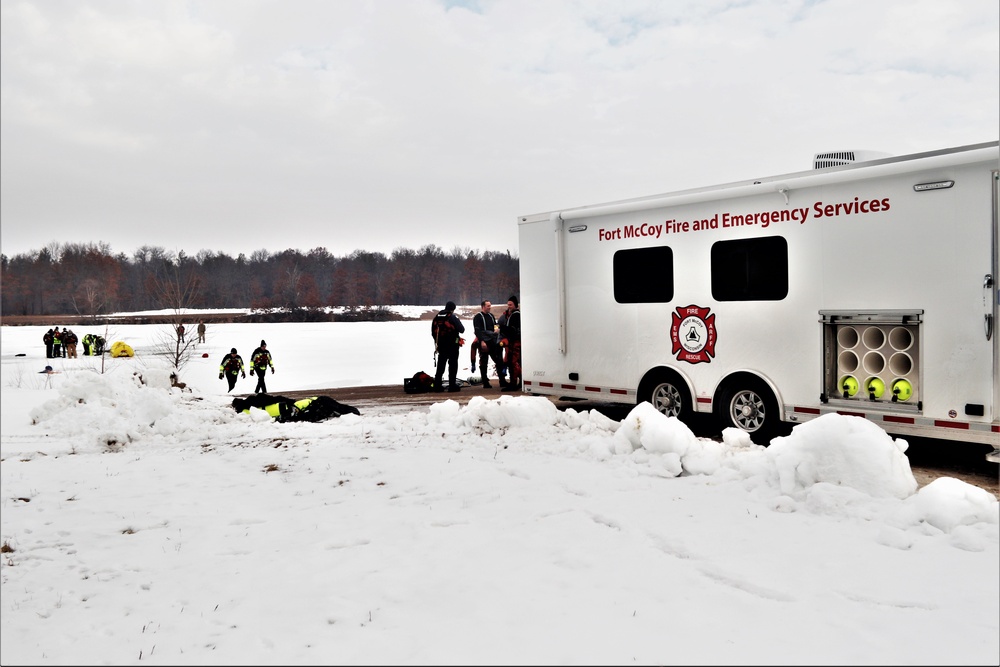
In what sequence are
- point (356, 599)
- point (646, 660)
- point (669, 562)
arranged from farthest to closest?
point (669, 562) → point (356, 599) → point (646, 660)

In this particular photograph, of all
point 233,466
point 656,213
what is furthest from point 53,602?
point 656,213

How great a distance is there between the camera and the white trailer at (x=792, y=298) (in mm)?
6867

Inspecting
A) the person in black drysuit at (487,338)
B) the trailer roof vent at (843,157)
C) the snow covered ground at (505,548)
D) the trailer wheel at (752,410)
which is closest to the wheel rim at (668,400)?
the trailer wheel at (752,410)

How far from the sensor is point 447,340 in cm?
1505

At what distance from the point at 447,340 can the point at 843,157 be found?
865 centimetres

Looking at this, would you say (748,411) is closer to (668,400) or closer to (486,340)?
(668,400)

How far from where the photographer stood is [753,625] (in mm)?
3750

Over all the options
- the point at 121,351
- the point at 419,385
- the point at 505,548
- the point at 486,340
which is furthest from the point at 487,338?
the point at 121,351

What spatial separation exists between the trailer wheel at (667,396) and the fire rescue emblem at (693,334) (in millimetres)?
391

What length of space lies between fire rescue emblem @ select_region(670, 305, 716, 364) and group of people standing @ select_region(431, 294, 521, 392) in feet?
19.4

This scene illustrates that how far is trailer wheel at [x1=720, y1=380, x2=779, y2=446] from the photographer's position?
8.35 metres

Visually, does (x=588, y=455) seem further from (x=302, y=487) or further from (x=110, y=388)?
(x=110, y=388)

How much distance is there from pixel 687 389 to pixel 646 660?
6.07 m

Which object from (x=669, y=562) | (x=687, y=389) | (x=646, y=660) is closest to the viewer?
(x=646, y=660)
